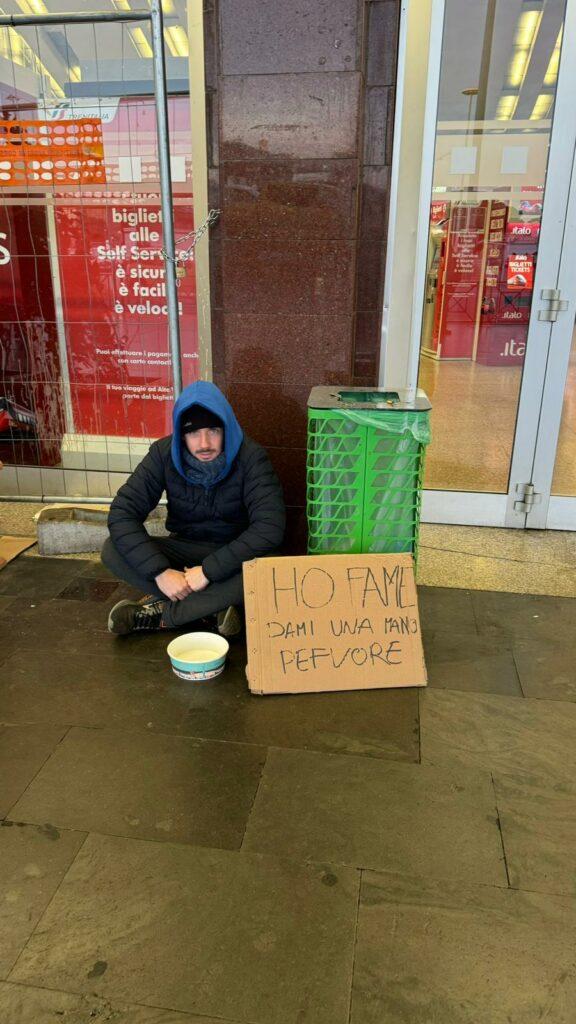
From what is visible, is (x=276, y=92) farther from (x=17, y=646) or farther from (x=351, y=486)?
(x=17, y=646)

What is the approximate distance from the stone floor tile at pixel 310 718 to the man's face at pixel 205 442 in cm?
94

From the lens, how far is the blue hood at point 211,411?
2.92m

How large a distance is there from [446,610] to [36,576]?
216 cm

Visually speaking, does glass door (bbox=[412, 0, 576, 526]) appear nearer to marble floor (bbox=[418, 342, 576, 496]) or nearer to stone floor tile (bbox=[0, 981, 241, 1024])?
marble floor (bbox=[418, 342, 576, 496])

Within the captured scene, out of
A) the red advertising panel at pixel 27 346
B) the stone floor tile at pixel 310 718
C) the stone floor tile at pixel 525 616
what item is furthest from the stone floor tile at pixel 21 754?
the red advertising panel at pixel 27 346

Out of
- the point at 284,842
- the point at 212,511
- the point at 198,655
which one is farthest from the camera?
the point at 212,511

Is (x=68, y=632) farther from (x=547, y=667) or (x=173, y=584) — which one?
(x=547, y=667)

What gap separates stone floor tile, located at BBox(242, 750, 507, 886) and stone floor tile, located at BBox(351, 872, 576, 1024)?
8 cm

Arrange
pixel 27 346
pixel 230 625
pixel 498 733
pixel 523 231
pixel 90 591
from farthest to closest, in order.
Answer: pixel 27 346
pixel 523 231
pixel 90 591
pixel 230 625
pixel 498 733

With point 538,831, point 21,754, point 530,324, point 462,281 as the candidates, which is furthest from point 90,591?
point 530,324

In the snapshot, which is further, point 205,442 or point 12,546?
point 12,546

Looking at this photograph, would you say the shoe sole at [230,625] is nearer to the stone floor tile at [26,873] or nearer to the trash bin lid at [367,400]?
the trash bin lid at [367,400]

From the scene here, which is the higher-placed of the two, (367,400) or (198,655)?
(367,400)

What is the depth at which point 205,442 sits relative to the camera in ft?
9.77
